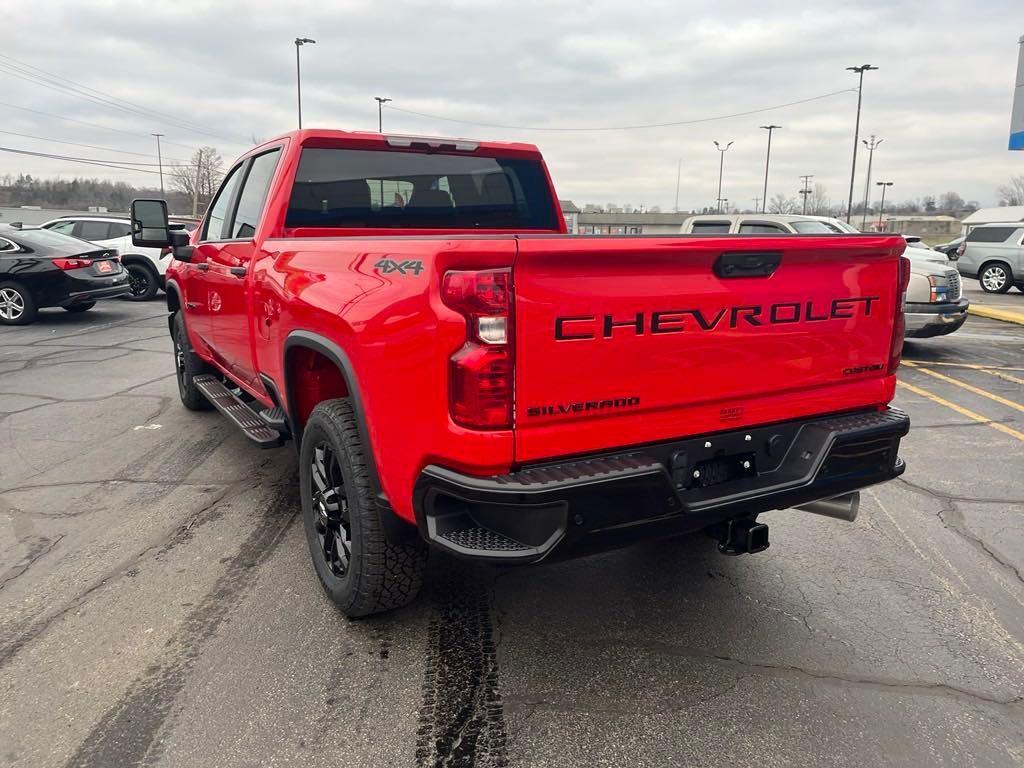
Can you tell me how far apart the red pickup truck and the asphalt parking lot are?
0.42 m

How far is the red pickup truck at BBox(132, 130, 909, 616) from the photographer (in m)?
2.21

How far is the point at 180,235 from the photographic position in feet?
17.7

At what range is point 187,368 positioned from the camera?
246 inches

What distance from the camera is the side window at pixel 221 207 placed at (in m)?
5.06

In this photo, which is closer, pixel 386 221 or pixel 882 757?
pixel 882 757

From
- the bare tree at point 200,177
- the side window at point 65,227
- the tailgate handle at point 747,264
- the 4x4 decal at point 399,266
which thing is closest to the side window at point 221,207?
the 4x4 decal at point 399,266

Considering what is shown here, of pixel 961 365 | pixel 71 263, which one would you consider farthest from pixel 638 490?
pixel 71 263

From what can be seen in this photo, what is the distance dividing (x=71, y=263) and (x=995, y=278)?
2156cm

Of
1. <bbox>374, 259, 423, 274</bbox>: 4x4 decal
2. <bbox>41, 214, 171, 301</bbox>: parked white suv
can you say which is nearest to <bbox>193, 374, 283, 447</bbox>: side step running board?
<bbox>374, 259, 423, 274</bbox>: 4x4 decal

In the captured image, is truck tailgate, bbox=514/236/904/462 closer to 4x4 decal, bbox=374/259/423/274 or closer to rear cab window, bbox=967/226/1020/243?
4x4 decal, bbox=374/259/423/274

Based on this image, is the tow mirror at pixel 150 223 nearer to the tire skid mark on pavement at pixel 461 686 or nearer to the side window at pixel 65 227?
the tire skid mark on pavement at pixel 461 686

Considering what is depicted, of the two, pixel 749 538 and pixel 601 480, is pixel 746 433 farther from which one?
pixel 601 480

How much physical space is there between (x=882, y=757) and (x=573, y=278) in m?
1.76

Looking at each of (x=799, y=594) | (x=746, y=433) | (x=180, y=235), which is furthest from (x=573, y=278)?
(x=180, y=235)
